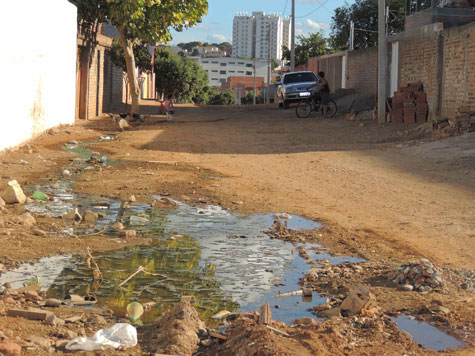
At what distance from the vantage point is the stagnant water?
15.7ft

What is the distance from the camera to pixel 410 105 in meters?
20.3

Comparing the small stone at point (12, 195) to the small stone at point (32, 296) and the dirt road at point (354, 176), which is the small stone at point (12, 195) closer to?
the dirt road at point (354, 176)

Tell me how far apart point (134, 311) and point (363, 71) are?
2689cm

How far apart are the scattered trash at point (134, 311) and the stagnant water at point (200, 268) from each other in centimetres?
9

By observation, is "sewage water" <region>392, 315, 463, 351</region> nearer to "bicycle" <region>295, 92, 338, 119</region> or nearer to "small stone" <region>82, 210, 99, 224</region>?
"small stone" <region>82, 210, 99, 224</region>

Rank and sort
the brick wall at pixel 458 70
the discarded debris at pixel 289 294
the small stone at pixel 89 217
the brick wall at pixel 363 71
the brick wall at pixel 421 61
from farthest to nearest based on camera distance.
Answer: the brick wall at pixel 363 71
the brick wall at pixel 421 61
the brick wall at pixel 458 70
the small stone at pixel 89 217
the discarded debris at pixel 289 294

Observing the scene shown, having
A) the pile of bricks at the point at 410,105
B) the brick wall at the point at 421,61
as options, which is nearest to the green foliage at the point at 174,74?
the brick wall at the point at 421,61

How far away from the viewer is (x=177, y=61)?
51.4 meters

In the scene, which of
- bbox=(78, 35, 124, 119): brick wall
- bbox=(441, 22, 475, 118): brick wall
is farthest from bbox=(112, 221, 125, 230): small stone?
bbox=(78, 35, 124, 119): brick wall

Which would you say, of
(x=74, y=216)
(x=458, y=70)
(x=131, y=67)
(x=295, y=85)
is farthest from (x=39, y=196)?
(x=295, y=85)

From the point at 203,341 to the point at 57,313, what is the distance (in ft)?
3.51

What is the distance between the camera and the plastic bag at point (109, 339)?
145 inches

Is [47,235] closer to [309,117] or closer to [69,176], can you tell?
[69,176]

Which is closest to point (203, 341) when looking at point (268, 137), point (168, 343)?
point (168, 343)
